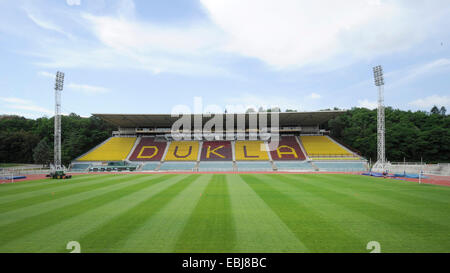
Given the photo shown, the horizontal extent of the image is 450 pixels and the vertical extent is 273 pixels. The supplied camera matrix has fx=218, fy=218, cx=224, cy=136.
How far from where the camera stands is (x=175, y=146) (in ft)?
148

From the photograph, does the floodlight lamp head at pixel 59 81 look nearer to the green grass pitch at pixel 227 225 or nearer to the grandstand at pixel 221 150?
the grandstand at pixel 221 150

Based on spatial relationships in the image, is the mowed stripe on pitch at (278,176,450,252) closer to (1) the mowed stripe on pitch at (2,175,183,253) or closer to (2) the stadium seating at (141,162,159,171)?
(1) the mowed stripe on pitch at (2,175,183,253)

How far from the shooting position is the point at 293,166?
36375 millimetres

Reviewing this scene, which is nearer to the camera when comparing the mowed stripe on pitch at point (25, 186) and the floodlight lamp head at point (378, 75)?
the mowed stripe on pitch at point (25, 186)

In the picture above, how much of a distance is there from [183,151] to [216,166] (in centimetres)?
926

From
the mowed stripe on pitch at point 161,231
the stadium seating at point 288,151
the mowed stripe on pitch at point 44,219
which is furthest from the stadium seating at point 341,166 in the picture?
the mowed stripe on pitch at point 44,219

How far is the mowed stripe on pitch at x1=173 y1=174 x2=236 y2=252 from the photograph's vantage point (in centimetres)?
504

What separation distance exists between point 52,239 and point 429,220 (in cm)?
1128

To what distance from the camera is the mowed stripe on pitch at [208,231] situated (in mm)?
5039

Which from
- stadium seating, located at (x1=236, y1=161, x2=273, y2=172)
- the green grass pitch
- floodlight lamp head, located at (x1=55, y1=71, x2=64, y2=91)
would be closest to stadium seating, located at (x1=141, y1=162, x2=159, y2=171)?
stadium seating, located at (x1=236, y1=161, x2=273, y2=172)

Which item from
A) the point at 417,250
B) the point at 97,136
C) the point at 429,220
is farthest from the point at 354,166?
the point at 97,136

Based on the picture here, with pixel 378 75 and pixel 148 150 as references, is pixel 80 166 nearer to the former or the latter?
pixel 148 150

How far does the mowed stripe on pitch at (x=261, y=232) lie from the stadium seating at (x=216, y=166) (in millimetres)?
25258

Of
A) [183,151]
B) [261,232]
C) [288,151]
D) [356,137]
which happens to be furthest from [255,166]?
[261,232]
